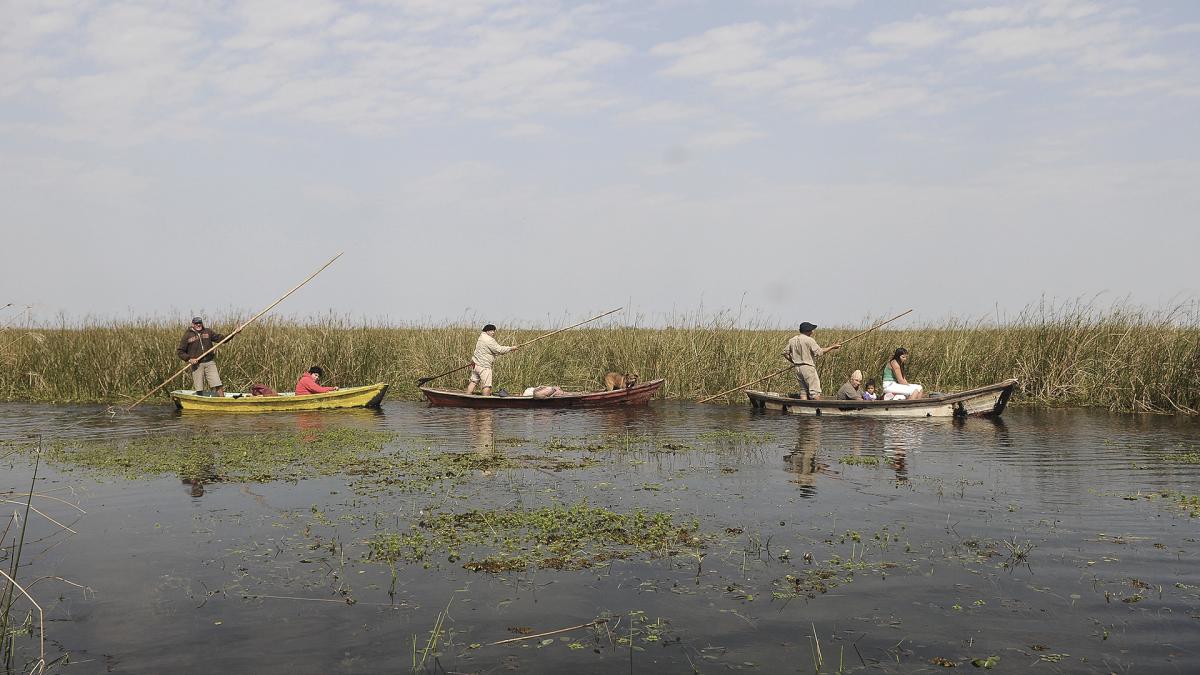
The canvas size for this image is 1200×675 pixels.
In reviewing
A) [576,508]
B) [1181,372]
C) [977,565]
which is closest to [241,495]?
[576,508]

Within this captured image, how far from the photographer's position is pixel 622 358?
73.7 feet

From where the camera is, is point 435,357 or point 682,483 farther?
point 435,357

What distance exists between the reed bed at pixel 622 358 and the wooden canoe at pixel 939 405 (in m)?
3.53

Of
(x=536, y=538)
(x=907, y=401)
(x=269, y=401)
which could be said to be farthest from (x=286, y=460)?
(x=907, y=401)

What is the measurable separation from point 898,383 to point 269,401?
40.9 feet

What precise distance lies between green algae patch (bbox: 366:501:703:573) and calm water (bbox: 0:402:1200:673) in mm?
227

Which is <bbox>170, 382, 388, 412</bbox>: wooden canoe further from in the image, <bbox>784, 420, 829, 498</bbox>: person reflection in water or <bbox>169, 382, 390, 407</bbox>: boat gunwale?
<bbox>784, 420, 829, 498</bbox>: person reflection in water

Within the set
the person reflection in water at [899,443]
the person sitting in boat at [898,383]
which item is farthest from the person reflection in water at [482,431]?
the person sitting in boat at [898,383]

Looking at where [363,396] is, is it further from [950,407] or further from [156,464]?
[950,407]

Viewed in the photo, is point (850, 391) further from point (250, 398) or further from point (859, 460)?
point (250, 398)

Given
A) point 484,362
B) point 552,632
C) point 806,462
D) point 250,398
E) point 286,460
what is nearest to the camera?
point 552,632

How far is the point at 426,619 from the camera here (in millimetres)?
5566

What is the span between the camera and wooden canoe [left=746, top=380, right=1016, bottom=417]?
1641cm

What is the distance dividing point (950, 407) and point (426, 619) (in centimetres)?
1343
